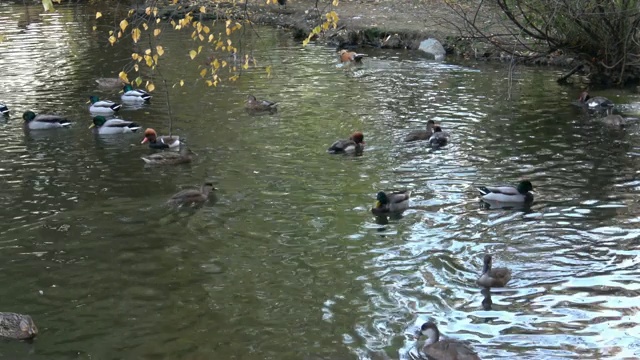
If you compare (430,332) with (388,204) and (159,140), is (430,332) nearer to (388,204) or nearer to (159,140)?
(388,204)

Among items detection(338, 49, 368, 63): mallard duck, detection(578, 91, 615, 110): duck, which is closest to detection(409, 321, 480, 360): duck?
detection(578, 91, 615, 110): duck

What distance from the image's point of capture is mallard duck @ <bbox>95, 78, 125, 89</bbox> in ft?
83.3

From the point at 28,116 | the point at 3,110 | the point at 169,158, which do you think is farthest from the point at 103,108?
the point at 169,158

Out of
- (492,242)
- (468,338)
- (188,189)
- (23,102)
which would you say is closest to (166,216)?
(188,189)

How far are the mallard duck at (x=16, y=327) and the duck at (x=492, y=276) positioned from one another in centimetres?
541

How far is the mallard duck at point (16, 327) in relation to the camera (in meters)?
9.77

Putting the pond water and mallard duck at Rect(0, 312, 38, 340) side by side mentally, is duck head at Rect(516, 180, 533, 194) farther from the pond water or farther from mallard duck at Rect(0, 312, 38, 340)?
mallard duck at Rect(0, 312, 38, 340)

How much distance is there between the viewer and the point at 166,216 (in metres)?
14.1

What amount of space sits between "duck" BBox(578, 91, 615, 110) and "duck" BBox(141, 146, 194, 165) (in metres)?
10.3

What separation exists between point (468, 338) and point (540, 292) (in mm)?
1673

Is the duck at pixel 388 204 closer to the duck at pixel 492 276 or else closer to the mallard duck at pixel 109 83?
the duck at pixel 492 276

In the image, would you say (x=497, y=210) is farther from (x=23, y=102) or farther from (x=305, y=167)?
(x=23, y=102)

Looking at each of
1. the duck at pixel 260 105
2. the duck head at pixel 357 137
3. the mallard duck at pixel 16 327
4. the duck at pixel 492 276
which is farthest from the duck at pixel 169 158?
the duck at pixel 492 276

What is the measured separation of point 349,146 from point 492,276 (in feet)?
23.7
